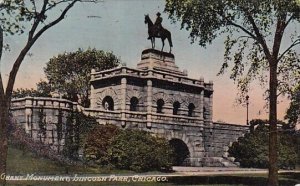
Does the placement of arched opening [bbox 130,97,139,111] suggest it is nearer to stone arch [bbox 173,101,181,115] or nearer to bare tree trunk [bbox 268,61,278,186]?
stone arch [bbox 173,101,181,115]

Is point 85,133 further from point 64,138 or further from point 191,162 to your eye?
point 191,162

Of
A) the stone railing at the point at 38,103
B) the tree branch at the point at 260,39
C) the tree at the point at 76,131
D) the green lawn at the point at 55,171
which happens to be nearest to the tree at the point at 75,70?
the tree at the point at 76,131

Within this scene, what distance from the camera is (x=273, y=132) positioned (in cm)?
1970

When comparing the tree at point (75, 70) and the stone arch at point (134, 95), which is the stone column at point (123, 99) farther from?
the tree at point (75, 70)

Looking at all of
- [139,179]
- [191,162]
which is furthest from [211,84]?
[139,179]

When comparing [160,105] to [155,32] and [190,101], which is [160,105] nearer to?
[190,101]

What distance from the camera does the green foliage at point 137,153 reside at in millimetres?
28641

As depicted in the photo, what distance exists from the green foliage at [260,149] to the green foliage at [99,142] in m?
9.90

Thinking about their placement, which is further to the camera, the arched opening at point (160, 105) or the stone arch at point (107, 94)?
the arched opening at point (160, 105)

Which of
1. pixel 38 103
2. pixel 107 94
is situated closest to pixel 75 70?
pixel 107 94

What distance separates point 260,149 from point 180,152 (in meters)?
6.08

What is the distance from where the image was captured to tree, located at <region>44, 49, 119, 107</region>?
141ft

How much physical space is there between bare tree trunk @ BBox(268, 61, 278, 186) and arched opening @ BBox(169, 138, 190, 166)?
18.1 meters

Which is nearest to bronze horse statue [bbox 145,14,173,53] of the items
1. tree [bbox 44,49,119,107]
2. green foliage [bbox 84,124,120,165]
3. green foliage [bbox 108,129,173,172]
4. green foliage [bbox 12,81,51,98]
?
green foliage [bbox 108,129,173,172]
